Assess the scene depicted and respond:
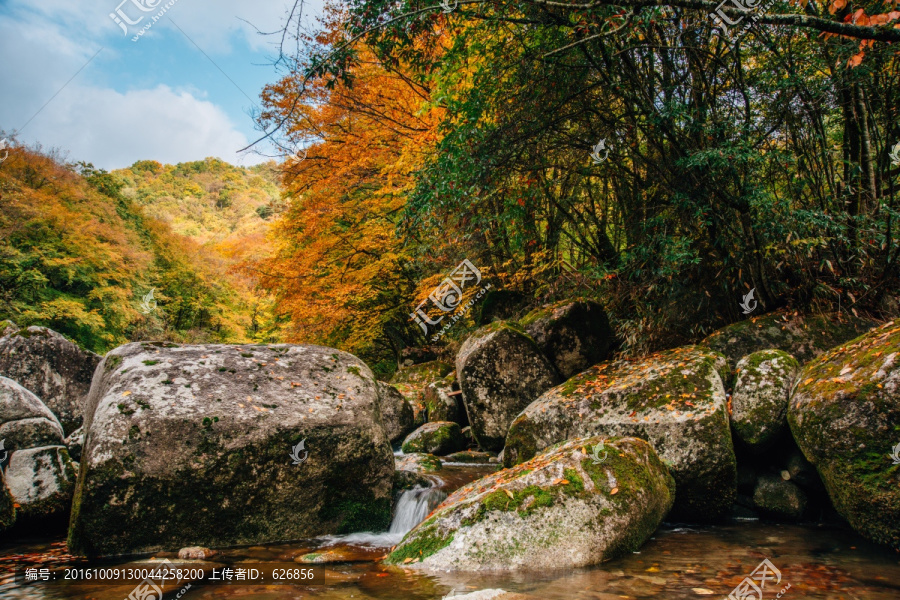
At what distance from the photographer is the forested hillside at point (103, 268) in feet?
65.3

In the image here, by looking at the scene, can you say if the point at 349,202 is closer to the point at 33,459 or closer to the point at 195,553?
the point at 33,459

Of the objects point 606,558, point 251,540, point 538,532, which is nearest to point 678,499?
point 606,558

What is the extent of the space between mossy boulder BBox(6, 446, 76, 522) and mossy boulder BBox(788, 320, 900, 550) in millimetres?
7862

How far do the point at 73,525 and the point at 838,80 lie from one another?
996 centimetres

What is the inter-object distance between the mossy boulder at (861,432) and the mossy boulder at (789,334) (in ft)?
6.36

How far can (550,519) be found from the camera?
13.1ft

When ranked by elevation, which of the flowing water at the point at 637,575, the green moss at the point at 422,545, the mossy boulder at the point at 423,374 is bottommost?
the flowing water at the point at 637,575

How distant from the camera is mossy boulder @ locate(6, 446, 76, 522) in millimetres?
5609

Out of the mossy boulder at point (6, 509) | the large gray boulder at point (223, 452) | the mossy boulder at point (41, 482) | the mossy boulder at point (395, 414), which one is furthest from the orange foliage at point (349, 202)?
the mossy boulder at point (6, 509)

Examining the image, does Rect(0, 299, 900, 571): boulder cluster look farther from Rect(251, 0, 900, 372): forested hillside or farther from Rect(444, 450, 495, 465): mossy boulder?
Rect(444, 450, 495, 465): mossy boulder

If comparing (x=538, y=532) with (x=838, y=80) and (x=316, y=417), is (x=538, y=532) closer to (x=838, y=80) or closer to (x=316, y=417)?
(x=316, y=417)

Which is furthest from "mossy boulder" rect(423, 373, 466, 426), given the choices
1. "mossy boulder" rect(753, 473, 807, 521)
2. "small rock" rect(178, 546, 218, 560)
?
"small rock" rect(178, 546, 218, 560)

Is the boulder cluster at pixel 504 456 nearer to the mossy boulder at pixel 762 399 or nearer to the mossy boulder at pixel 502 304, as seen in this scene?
the mossy boulder at pixel 762 399

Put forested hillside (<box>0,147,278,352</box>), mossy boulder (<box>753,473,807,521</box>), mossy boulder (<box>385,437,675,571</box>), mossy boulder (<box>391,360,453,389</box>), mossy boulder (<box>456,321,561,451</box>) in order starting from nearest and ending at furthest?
mossy boulder (<box>385,437,675,571</box>) → mossy boulder (<box>753,473,807,521</box>) → mossy boulder (<box>456,321,561,451</box>) → mossy boulder (<box>391,360,453,389</box>) → forested hillside (<box>0,147,278,352</box>)
